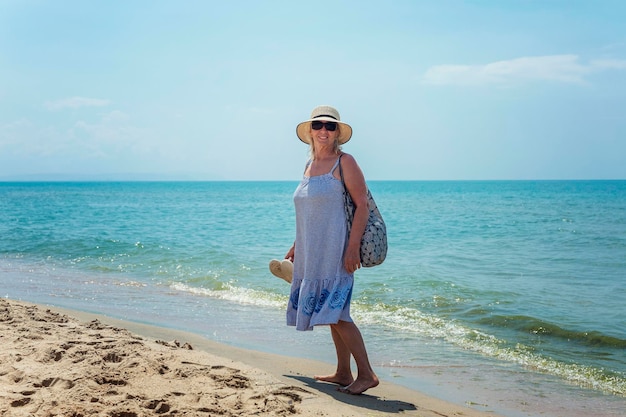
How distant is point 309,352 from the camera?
6.40m

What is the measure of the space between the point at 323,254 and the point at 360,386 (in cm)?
98

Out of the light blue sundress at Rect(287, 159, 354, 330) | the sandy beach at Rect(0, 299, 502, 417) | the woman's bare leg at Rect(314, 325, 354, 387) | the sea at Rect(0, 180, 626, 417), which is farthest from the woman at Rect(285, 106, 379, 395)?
the sea at Rect(0, 180, 626, 417)

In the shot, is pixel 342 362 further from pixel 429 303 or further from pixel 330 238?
pixel 429 303

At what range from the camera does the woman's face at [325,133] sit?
186 inches

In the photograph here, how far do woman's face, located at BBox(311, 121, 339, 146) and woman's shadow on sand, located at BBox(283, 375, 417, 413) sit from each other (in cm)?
178

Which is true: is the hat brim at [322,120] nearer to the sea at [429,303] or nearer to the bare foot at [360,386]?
the bare foot at [360,386]

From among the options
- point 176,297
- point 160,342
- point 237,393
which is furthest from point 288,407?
point 176,297

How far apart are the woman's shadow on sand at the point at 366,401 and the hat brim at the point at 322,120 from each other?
1804mm

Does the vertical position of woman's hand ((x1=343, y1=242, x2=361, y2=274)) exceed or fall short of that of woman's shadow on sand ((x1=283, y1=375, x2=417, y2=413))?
it exceeds it

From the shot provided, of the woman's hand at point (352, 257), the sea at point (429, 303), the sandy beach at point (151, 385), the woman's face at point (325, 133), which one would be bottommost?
the sea at point (429, 303)

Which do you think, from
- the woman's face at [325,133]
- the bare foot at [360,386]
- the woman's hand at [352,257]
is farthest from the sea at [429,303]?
the woman's face at [325,133]

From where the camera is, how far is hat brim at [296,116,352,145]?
470 centimetres

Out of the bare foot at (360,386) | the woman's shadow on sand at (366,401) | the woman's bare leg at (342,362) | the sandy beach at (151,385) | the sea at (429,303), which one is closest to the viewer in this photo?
the sandy beach at (151,385)

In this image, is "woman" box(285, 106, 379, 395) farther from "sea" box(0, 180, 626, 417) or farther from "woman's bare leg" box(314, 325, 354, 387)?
"sea" box(0, 180, 626, 417)
